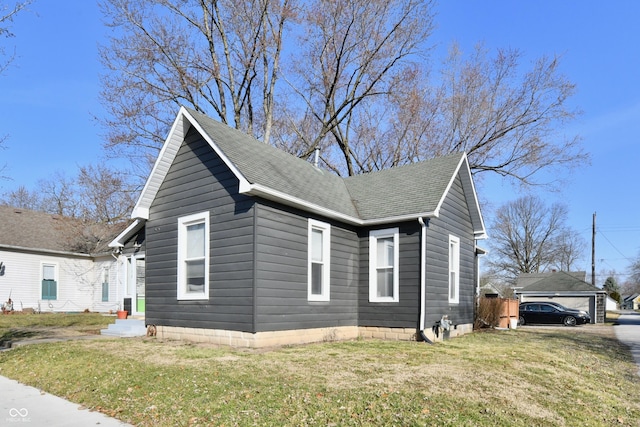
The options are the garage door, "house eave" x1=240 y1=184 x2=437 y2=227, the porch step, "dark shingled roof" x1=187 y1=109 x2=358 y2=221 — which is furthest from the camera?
the garage door

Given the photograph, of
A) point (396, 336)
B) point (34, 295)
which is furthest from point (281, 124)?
point (396, 336)

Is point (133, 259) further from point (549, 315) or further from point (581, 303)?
point (581, 303)

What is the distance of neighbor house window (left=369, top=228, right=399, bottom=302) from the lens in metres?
12.9

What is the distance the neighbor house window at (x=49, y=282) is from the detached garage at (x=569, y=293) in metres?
31.7

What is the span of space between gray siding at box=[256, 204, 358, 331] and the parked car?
18383 mm

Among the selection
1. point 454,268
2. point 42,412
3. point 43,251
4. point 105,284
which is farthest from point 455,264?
point 43,251

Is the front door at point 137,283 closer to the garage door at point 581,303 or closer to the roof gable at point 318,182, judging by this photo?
the roof gable at point 318,182

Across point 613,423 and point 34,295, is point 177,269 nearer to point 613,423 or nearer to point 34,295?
point 613,423

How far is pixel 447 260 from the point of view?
13.8 meters

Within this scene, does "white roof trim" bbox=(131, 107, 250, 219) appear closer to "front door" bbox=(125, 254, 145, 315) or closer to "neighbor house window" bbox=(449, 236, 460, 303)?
"front door" bbox=(125, 254, 145, 315)

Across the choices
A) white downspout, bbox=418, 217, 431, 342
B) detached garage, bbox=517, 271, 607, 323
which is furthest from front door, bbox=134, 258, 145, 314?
detached garage, bbox=517, 271, 607, 323

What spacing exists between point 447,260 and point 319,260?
4179mm

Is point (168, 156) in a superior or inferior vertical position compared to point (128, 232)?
superior

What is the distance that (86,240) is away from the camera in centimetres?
2744
